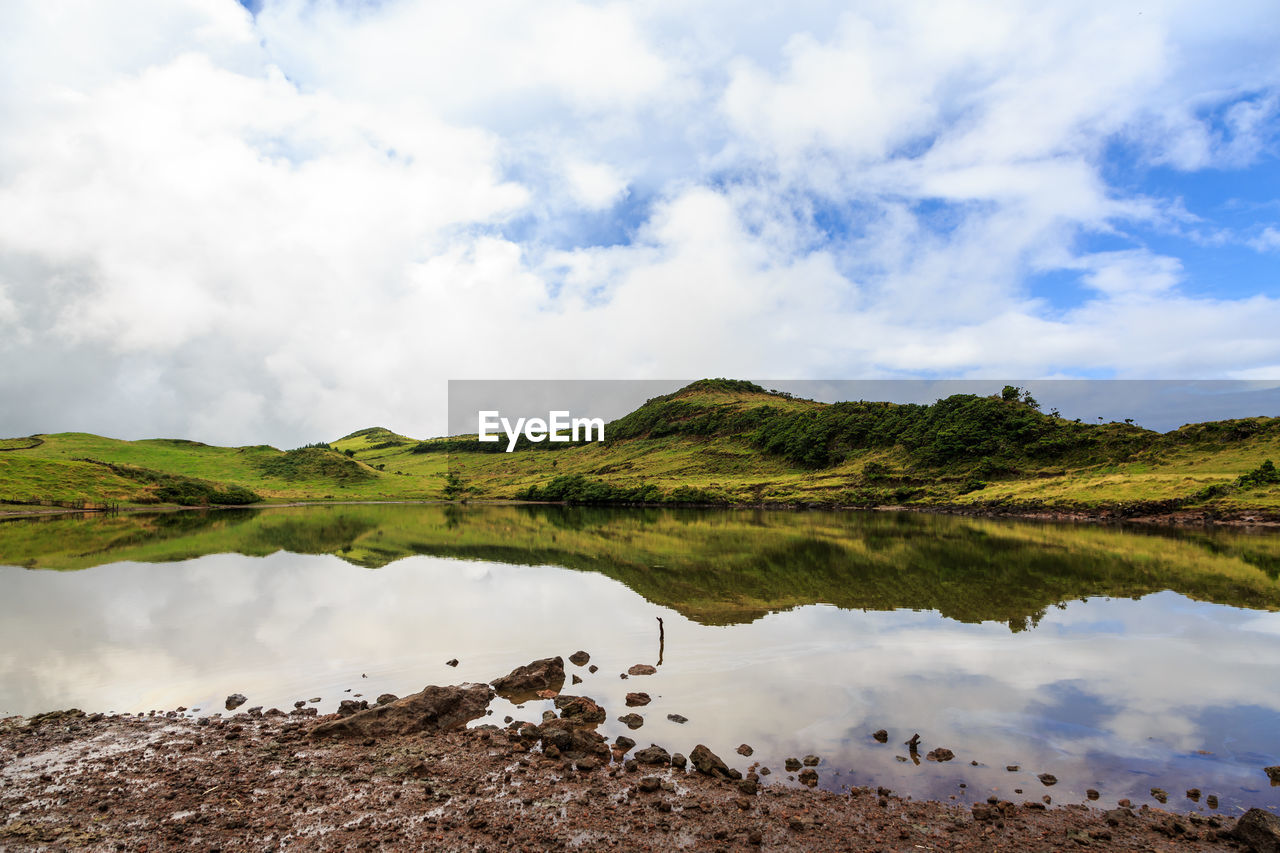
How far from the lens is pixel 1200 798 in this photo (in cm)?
938

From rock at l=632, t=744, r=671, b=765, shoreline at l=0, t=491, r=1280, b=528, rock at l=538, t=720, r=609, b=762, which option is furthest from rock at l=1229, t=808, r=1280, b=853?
shoreline at l=0, t=491, r=1280, b=528

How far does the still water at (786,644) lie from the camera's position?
448 inches

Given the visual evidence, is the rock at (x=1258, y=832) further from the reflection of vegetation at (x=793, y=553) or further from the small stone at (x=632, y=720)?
the reflection of vegetation at (x=793, y=553)

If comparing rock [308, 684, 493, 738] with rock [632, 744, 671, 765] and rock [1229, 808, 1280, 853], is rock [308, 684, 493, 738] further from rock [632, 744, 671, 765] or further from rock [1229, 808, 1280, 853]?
rock [1229, 808, 1280, 853]

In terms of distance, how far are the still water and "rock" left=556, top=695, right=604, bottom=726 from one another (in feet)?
1.36

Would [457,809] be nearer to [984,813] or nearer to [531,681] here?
[531,681]

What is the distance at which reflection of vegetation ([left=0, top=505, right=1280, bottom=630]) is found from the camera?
25672 mm

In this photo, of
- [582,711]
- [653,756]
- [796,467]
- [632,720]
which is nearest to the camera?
[653,756]

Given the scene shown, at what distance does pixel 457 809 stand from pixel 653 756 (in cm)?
343

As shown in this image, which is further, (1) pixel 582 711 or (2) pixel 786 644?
(2) pixel 786 644

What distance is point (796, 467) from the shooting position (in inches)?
4707

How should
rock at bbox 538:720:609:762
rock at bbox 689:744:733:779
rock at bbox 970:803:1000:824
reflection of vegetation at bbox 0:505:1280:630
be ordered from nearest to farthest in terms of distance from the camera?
rock at bbox 970:803:1000:824, rock at bbox 689:744:733:779, rock at bbox 538:720:609:762, reflection of vegetation at bbox 0:505:1280:630

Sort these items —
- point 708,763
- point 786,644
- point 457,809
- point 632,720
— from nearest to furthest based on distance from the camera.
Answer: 1. point 457,809
2. point 708,763
3. point 632,720
4. point 786,644

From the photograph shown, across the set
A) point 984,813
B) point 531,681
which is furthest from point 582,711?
point 984,813
